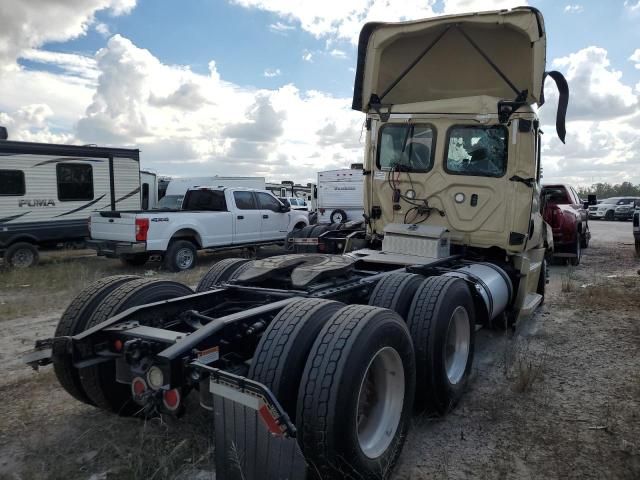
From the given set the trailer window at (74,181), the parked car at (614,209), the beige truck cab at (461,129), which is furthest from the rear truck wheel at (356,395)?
the parked car at (614,209)

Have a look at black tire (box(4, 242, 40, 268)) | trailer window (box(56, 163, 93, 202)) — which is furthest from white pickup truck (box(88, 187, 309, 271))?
trailer window (box(56, 163, 93, 202))

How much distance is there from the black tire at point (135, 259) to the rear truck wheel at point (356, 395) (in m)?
9.46

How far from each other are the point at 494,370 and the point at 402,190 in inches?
99.2

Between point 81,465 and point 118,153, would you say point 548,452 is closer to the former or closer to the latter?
point 81,465

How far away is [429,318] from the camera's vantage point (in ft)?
12.7

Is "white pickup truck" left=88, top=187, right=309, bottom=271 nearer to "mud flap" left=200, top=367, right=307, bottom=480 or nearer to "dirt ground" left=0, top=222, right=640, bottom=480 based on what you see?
"dirt ground" left=0, top=222, right=640, bottom=480

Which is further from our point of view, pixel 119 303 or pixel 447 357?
pixel 447 357

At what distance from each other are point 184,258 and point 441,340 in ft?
28.8

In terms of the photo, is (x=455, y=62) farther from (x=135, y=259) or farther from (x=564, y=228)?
(x=135, y=259)

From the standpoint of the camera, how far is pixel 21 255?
11977mm

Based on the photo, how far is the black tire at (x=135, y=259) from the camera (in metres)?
11.7

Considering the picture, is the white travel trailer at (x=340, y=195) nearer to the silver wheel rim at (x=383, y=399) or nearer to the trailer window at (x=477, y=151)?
the trailer window at (x=477, y=151)

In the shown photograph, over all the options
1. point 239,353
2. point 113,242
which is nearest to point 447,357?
point 239,353

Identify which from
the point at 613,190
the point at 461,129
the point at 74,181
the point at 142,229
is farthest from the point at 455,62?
the point at 613,190
